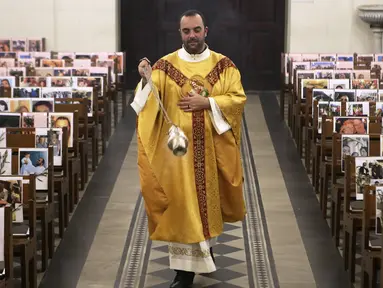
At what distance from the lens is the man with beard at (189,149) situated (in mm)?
8312

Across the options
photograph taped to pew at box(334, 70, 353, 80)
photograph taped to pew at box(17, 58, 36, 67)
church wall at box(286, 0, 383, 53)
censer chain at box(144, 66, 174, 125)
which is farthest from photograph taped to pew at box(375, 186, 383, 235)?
church wall at box(286, 0, 383, 53)

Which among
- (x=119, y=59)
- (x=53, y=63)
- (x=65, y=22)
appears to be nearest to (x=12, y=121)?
(x=53, y=63)

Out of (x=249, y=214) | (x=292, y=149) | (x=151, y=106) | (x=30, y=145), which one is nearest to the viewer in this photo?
(x=151, y=106)

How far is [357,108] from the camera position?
1243cm

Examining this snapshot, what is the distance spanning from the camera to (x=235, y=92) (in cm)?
848

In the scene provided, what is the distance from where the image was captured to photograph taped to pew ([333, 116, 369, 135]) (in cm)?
1130

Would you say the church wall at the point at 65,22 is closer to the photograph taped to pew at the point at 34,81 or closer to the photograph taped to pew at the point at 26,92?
the photograph taped to pew at the point at 34,81

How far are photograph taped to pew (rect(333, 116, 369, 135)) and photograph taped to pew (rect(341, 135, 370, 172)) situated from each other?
3.31ft

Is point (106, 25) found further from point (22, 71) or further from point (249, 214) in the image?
point (249, 214)

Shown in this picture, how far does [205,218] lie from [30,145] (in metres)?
2.59

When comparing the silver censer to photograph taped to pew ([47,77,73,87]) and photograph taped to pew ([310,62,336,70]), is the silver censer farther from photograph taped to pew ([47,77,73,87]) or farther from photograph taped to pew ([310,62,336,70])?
photograph taped to pew ([310,62,336,70])

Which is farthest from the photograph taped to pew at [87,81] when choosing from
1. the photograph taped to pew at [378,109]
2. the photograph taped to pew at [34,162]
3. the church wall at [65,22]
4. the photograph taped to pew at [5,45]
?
the church wall at [65,22]

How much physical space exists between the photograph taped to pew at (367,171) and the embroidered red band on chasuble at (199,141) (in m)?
1.60

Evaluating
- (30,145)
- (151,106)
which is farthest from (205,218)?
(30,145)
